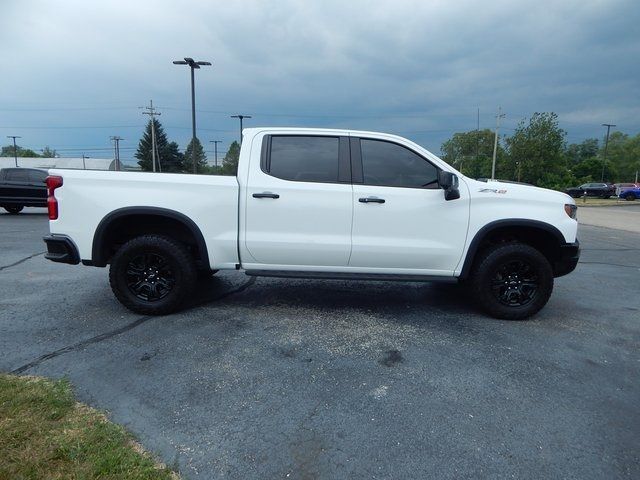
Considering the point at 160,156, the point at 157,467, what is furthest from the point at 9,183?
the point at 160,156

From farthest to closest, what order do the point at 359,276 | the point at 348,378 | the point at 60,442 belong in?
the point at 359,276
the point at 348,378
the point at 60,442

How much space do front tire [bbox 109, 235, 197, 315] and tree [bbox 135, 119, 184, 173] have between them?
67723mm

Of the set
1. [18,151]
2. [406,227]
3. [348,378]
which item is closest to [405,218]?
[406,227]

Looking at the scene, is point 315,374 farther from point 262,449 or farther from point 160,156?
point 160,156

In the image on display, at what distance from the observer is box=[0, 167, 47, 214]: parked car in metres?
14.9

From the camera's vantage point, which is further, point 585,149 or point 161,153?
point 585,149

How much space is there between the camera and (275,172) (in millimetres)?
4406

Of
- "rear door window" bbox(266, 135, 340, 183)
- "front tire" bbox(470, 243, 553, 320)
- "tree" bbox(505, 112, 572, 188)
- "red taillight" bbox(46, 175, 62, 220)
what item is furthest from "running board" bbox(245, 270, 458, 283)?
"tree" bbox(505, 112, 572, 188)

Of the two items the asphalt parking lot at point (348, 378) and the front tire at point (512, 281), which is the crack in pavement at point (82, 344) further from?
the front tire at point (512, 281)

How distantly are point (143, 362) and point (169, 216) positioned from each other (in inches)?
57.9

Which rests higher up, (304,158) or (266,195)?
(304,158)

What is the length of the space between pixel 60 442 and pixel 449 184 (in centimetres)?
360

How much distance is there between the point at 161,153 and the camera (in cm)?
7169

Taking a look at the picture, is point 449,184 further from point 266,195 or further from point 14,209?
point 14,209
